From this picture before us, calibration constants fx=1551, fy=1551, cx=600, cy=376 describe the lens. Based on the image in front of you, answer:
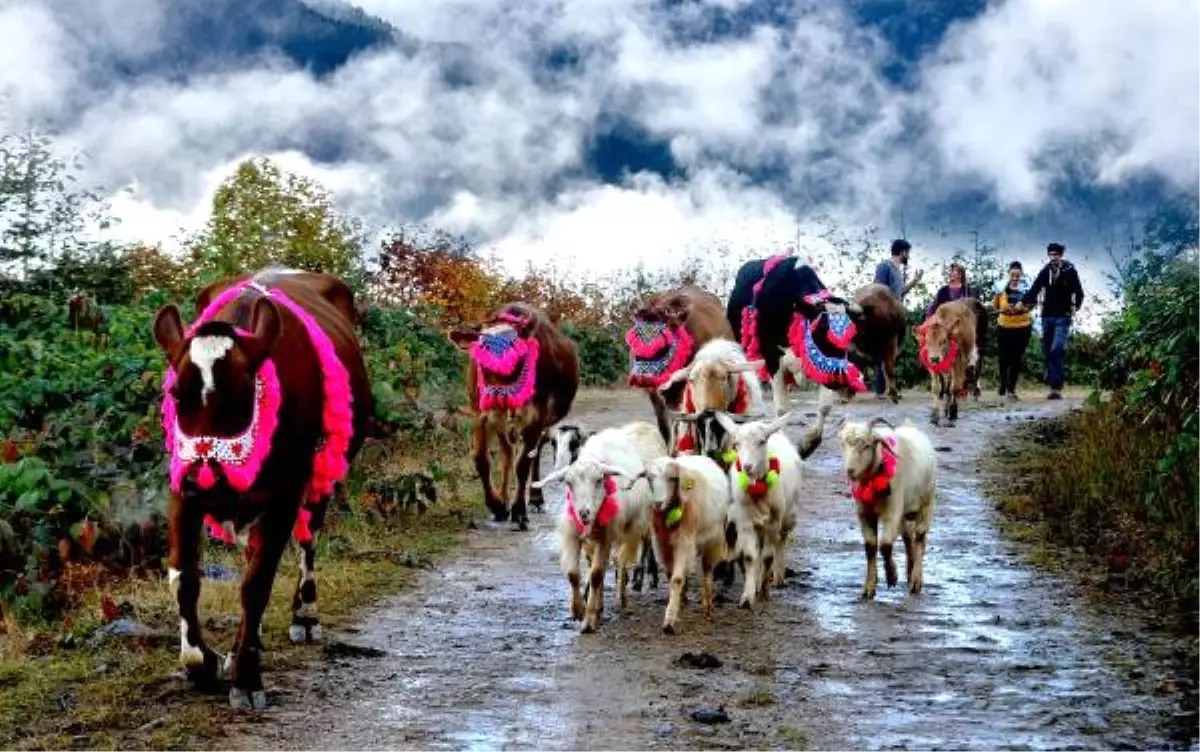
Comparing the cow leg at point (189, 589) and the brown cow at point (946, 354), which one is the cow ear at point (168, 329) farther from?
the brown cow at point (946, 354)

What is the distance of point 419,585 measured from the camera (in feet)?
34.2

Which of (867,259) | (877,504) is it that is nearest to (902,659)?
(877,504)

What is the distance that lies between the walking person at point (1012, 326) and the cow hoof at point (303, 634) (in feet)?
52.4

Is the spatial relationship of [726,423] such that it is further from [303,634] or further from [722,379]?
[303,634]

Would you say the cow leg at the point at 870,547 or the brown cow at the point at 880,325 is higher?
the brown cow at the point at 880,325

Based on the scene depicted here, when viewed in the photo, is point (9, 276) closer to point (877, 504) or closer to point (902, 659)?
point (877, 504)

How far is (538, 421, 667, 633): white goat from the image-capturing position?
8.86m

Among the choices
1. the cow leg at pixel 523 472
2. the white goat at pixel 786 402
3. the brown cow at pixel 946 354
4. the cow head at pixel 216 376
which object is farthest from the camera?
the brown cow at pixel 946 354

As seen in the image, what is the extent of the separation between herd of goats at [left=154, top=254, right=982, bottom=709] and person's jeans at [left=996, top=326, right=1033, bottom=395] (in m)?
7.96

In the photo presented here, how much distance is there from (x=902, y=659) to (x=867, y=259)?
23.2 m

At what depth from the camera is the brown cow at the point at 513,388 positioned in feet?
41.9

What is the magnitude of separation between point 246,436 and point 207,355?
41cm

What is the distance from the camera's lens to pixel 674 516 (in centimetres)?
922

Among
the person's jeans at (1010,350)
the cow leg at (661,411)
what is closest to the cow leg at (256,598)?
the cow leg at (661,411)
